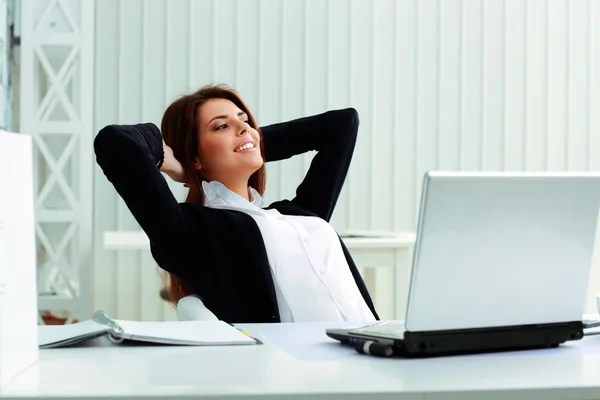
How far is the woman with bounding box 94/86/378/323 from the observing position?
179 centimetres

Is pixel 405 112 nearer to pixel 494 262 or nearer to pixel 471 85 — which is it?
pixel 471 85

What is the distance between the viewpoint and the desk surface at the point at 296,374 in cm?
81

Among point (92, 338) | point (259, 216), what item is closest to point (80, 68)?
point (259, 216)

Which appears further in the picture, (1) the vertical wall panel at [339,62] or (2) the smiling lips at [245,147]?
(1) the vertical wall panel at [339,62]

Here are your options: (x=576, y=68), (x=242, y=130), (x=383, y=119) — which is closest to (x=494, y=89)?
(x=576, y=68)

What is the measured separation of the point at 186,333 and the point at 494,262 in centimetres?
44

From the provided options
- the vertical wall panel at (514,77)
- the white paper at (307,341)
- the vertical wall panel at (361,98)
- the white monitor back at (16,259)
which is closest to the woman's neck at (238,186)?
the white paper at (307,341)

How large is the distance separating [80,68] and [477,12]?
1.97 m

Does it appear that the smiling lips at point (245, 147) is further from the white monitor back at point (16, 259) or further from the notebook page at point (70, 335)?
the white monitor back at point (16, 259)

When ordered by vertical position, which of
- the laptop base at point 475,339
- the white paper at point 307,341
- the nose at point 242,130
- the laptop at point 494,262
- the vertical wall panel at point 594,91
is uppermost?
the vertical wall panel at point 594,91

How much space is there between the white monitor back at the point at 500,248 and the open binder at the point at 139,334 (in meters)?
0.29

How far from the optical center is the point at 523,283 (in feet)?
3.50

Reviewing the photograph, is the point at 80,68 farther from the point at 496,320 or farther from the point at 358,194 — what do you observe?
the point at 496,320

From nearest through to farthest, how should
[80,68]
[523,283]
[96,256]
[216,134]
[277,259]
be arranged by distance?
[523,283] → [277,259] → [216,134] → [80,68] → [96,256]
